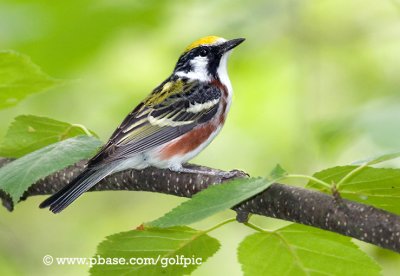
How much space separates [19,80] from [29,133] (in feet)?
0.89

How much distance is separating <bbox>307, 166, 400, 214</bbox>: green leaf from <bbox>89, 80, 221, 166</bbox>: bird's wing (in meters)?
1.82

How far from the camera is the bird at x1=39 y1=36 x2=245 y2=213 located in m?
3.99

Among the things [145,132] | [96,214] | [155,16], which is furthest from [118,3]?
[96,214]

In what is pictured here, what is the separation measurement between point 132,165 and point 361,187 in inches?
68.0

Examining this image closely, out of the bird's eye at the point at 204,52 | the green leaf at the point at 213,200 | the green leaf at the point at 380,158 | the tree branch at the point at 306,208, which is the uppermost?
the bird's eye at the point at 204,52

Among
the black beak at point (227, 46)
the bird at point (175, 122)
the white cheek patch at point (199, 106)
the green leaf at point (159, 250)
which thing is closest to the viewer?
the green leaf at point (159, 250)

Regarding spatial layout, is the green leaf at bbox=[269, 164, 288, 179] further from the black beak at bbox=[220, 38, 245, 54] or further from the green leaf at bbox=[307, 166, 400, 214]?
the black beak at bbox=[220, 38, 245, 54]

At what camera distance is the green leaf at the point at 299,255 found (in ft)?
9.38

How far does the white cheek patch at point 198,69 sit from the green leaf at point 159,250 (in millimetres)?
2538

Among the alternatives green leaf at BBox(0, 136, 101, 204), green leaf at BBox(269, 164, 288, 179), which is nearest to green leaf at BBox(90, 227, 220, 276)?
green leaf at BBox(0, 136, 101, 204)

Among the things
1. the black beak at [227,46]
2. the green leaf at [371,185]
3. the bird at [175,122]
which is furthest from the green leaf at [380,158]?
the black beak at [227,46]

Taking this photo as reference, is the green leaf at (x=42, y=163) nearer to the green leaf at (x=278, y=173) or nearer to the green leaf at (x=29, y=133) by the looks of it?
the green leaf at (x=29, y=133)

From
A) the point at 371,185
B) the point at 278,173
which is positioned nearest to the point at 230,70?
the point at 371,185

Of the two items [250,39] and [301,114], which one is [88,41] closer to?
[250,39]
